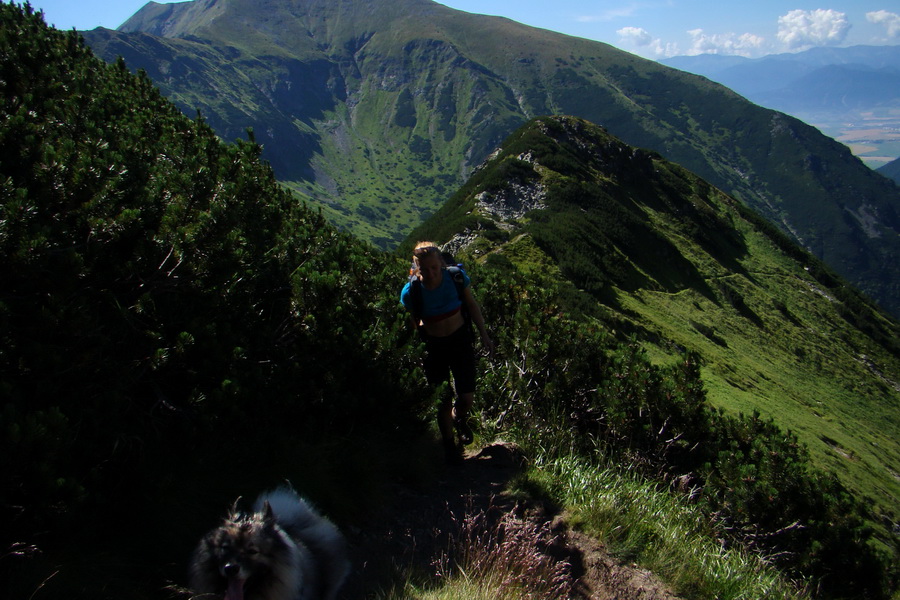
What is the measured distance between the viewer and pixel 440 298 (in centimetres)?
499

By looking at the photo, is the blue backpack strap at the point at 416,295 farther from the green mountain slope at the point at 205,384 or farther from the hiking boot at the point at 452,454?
the hiking boot at the point at 452,454

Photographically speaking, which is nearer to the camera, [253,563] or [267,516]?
[253,563]

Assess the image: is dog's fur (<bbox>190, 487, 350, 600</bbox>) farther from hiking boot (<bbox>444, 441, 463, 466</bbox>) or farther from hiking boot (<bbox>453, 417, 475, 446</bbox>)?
hiking boot (<bbox>453, 417, 475, 446</bbox>)

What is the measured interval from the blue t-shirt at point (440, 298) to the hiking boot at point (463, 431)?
4.26 ft

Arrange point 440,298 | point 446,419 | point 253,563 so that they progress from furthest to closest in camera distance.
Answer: point 446,419 < point 440,298 < point 253,563

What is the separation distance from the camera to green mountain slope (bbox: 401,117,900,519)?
29.3 m

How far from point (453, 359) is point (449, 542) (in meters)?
1.77

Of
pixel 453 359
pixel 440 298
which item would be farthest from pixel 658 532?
pixel 440 298

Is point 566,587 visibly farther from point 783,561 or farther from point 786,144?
point 786,144

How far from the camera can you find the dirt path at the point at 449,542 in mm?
3607

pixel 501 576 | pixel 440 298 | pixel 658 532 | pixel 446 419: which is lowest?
A: pixel 658 532

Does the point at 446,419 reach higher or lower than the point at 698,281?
higher

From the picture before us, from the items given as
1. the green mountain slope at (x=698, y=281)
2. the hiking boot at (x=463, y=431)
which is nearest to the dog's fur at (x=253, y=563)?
the hiking boot at (x=463, y=431)

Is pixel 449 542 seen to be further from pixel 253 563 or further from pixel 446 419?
pixel 253 563
